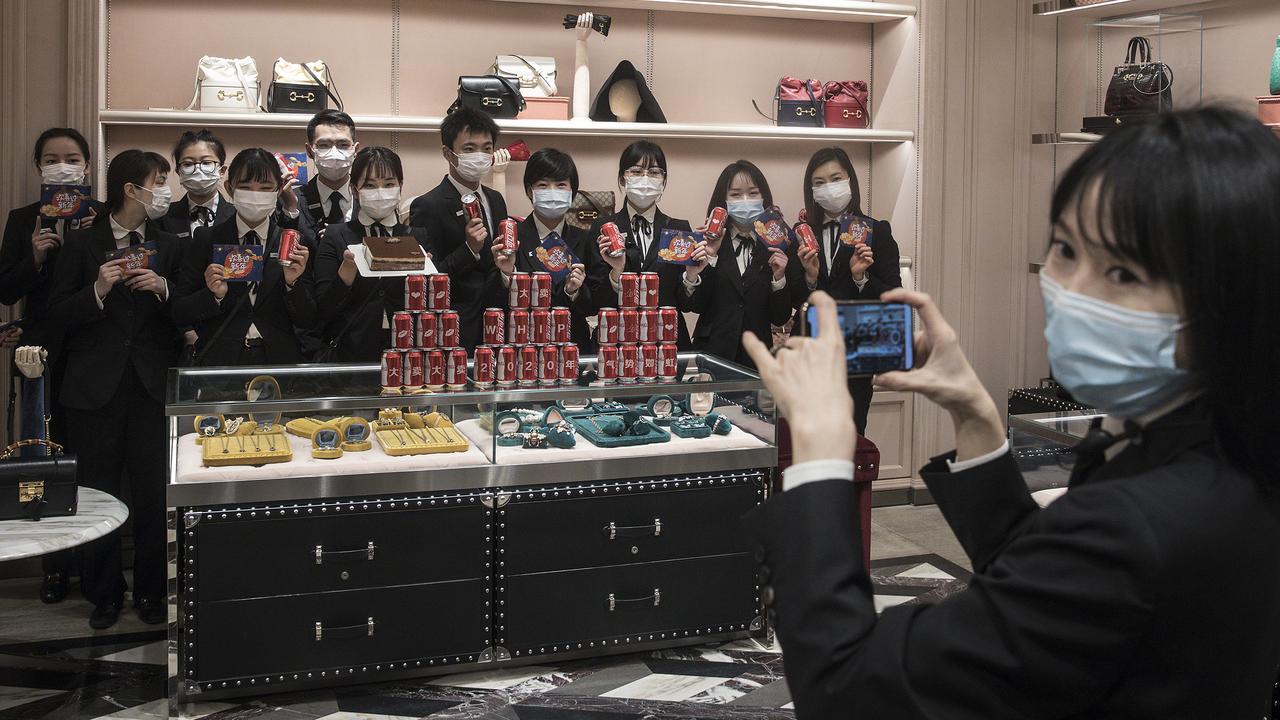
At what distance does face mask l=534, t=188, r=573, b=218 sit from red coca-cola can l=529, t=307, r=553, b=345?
1.14 metres

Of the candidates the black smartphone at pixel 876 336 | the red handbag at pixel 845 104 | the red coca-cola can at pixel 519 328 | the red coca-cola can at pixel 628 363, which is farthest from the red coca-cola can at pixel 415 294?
the red handbag at pixel 845 104

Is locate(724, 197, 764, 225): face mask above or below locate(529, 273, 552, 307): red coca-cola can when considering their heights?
above

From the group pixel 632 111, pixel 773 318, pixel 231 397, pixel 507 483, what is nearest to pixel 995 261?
pixel 773 318

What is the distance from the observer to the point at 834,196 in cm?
534

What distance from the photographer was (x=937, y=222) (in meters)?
5.84

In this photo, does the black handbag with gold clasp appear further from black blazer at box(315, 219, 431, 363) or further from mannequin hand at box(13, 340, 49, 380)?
black blazer at box(315, 219, 431, 363)

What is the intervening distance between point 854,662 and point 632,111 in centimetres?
475

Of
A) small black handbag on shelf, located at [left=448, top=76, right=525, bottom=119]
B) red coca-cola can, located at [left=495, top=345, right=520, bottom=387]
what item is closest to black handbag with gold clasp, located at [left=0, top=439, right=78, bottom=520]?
red coca-cola can, located at [left=495, top=345, right=520, bottom=387]

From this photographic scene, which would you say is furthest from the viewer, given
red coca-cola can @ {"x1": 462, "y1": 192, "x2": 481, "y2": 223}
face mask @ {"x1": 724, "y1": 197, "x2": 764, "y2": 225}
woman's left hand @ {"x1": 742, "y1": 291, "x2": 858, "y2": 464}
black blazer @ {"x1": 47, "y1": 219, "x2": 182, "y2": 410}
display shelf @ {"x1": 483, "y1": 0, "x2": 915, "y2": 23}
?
display shelf @ {"x1": 483, "y1": 0, "x2": 915, "y2": 23}

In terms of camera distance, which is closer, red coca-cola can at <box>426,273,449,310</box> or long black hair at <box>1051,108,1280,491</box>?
long black hair at <box>1051,108,1280,491</box>

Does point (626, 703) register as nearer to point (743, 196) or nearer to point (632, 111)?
point (743, 196)

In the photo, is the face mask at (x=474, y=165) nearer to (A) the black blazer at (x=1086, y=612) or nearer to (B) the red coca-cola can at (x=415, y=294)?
(B) the red coca-cola can at (x=415, y=294)

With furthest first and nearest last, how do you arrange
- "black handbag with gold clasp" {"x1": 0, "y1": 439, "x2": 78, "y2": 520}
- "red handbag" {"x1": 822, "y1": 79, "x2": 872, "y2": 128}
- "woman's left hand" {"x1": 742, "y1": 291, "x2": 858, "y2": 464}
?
"red handbag" {"x1": 822, "y1": 79, "x2": 872, "y2": 128}
"black handbag with gold clasp" {"x1": 0, "y1": 439, "x2": 78, "y2": 520}
"woman's left hand" {"x1": 742, "y1": 291, "x2": 858, "y2": 464}

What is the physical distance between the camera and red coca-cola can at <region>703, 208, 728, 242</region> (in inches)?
182
